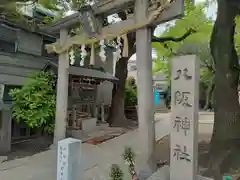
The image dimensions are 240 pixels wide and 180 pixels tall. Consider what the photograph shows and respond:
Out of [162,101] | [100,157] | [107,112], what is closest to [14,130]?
[100,157]

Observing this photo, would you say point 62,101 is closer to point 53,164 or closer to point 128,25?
point 53,164

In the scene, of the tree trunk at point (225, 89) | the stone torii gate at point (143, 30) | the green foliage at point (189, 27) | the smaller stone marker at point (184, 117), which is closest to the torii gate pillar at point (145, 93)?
the stone torii gate at point (143, 30)

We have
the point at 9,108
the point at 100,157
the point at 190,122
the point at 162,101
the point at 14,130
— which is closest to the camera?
the point at 190,122

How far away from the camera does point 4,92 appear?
10.2 metres

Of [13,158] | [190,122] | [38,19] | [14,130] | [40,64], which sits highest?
[38,19]

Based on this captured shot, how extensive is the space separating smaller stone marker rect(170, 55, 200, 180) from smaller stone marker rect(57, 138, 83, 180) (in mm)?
1916

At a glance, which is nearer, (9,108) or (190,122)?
(190,122)

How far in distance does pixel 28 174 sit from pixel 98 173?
190 cm

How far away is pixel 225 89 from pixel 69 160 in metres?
5.18

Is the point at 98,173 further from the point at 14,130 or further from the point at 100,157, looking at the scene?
the point at 14,130

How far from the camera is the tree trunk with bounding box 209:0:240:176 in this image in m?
7.54

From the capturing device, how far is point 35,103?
9672mm

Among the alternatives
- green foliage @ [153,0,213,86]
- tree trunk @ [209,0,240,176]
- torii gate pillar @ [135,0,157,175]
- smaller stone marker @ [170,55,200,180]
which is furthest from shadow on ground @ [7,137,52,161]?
green foliage @ [153,0,213,86]

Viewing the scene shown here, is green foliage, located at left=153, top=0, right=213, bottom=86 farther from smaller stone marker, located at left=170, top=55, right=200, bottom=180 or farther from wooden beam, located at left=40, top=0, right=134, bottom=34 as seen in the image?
smaller stone marker, located at left=170, top=55, right=200, bottom=180
